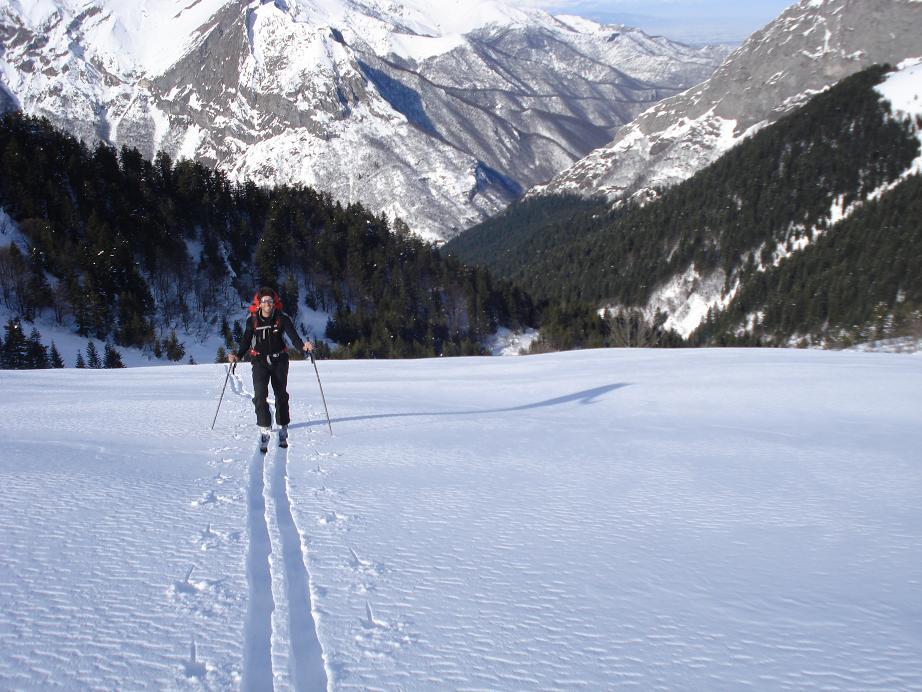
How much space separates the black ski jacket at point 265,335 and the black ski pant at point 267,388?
10cm

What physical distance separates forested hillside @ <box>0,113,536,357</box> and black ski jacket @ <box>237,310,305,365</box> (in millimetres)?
57744

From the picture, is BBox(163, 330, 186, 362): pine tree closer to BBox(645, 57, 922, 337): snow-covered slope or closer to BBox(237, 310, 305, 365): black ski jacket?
BBox(237, 310, 305, 365): black ski jacket

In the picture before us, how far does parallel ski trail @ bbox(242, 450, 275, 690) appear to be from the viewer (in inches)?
123

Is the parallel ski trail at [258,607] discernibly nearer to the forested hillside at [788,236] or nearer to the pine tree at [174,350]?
the pine tree at [174,350]

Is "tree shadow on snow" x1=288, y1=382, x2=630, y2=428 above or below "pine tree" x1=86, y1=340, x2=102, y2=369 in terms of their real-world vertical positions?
below

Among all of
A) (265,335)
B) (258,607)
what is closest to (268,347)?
(265,335)

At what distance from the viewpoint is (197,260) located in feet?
257

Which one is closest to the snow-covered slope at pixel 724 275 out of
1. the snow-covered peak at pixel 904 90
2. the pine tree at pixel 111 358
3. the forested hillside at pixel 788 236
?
the snow-covered peak at pixel 904 90

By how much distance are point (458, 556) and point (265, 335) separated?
19.1 feet

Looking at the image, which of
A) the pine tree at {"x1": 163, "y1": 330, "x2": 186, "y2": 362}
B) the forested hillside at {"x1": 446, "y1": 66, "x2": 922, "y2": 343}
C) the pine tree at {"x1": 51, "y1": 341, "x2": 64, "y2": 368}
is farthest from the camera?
the forested hillside at {"x1": 446, "y1": 66, "x2": 922, "y2": 343}

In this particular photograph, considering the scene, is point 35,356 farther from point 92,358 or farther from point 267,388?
point 267,388

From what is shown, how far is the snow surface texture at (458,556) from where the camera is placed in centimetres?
316

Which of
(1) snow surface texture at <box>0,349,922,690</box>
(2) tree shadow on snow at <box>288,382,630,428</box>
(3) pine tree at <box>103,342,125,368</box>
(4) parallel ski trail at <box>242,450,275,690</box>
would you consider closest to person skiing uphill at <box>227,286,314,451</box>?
(1) snow surface texture at <box>0,349,922,690</box>

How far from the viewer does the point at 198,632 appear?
3395 millimetres
